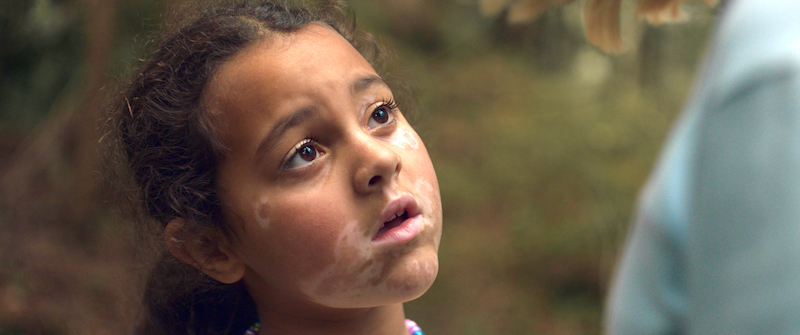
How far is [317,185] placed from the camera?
0.73 m

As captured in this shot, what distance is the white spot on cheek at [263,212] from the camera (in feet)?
2.45

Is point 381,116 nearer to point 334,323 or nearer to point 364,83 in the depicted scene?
point 364,83

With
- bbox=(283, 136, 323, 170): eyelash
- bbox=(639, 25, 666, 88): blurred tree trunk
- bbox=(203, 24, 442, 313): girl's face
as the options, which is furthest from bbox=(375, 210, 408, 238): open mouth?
bbox=(639, 25, 666, 88): blurred tree trunk

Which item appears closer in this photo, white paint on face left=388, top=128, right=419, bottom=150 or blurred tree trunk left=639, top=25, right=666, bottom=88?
white paint on face left=388, top=128, right=419, bottom=150

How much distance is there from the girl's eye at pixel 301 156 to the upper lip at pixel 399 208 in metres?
0.11

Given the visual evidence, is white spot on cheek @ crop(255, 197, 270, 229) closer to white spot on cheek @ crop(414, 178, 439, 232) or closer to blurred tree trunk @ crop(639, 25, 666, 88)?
white spot on cheek @ crop(414, 178, 439, 232)

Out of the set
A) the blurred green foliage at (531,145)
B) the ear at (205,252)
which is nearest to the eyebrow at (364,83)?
the ear at (205,252)

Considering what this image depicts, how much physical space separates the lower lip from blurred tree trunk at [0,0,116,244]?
1296mm

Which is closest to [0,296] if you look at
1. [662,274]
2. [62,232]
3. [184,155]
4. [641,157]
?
[62,232]

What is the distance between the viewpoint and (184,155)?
82 cm

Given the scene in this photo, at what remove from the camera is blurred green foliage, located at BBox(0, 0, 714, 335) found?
8.52 feet

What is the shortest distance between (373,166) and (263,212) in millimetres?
143

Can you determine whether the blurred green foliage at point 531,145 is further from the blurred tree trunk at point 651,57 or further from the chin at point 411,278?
the chin at point 411,278

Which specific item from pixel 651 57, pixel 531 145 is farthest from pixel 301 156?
pixel 651 57
